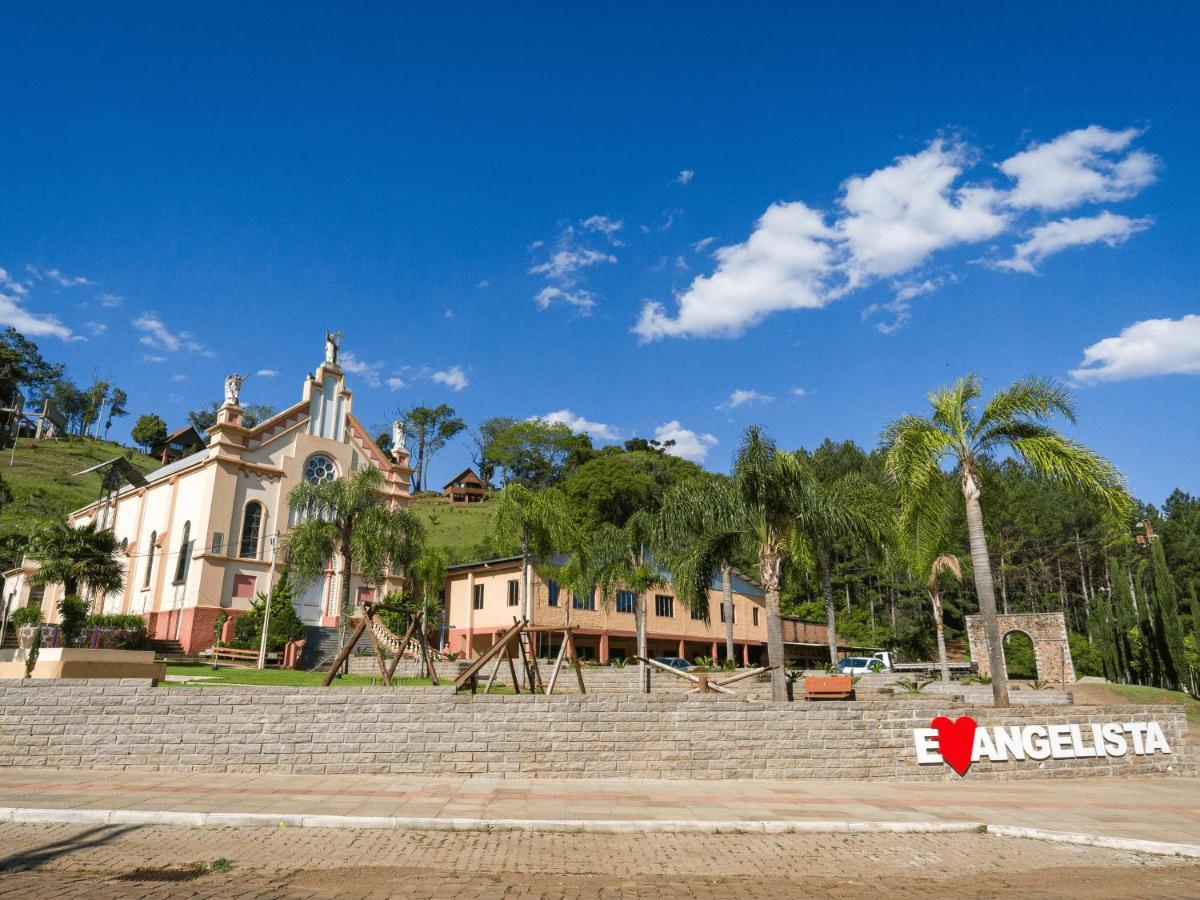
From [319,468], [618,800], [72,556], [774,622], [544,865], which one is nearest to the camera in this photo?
[544,865]

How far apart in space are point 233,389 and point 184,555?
9.00 m

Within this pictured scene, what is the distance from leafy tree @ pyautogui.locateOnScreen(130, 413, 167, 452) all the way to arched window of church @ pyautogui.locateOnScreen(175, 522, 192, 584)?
8732 cm

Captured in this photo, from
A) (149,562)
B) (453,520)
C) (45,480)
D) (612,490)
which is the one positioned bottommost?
(149,562)

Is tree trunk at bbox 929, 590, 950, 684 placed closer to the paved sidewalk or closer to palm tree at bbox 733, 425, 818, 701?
palm tree at bbox 733, 425, 818, 701

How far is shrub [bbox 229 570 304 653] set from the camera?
114 feet

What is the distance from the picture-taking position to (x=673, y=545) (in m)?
31.0

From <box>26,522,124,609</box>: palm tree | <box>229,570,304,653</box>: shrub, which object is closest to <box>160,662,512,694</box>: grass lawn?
<box>26,522,124,609</box>: palm tree

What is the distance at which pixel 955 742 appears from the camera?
561 inches

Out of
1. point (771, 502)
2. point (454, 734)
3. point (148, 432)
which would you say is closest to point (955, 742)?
point (771, 502)

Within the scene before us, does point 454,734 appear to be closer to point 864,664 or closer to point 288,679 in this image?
point 288,679

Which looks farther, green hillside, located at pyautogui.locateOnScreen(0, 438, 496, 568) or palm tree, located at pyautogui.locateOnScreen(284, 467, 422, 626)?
green hillside, located at pyautogui.locateOnScreen(0, 438, 496, 568)

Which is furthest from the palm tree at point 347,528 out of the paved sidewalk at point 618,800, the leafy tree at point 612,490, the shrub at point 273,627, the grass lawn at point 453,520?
the grass lawn at point 453,520

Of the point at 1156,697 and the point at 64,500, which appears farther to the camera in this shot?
the point at 64,500

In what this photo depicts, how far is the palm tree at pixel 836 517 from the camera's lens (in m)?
20.3
